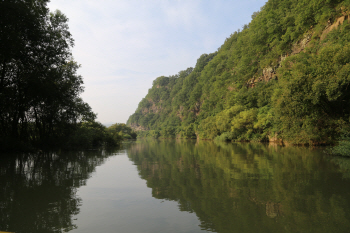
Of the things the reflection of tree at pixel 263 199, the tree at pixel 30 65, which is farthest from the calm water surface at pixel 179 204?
the tree at pixel 30 65

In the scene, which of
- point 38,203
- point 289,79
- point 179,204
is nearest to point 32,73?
point 38,203

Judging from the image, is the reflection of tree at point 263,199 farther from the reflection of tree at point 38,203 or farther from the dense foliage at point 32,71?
the dense foliage at point 32,71

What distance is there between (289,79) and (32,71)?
21.0m

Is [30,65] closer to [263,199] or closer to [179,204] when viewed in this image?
[179,204]

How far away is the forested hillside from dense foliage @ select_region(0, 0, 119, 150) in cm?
1963

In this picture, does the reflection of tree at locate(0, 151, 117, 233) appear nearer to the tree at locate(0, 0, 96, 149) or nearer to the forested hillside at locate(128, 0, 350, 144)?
the tree at locate(0, 0, 96, 149)

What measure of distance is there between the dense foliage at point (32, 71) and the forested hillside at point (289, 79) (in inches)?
773

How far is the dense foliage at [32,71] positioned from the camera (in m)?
14.4

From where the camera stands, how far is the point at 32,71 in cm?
1770

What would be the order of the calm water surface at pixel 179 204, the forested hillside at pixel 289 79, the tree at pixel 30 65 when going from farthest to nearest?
the forested hillside at pixel 289 79 → the tree at pixel 30 65 → the calm water surface at pixel 179 204

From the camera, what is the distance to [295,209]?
4.81m

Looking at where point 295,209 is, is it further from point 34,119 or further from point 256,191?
point 34,119

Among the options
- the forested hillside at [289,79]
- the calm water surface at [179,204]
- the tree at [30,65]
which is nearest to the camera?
the calm water surface at [179,204]

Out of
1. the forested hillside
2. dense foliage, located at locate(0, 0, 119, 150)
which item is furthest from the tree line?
the forested hillside
